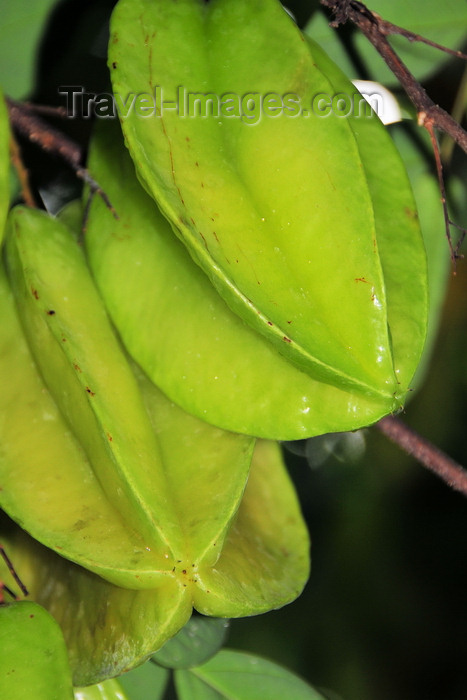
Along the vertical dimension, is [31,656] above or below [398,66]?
below

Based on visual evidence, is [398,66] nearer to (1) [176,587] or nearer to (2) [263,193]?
(2) [263,193]

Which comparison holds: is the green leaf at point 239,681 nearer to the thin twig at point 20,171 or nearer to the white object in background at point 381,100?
the thin twig at point 20,171

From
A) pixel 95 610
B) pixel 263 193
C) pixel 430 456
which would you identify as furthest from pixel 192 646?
pixel 263 193

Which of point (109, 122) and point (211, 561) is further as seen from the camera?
point (109, 122)

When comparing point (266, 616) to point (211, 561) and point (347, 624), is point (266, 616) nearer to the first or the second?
point (347, 624)

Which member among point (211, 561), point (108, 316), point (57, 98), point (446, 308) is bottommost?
point (446, 308)

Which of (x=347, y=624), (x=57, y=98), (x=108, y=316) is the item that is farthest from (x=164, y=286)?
(x=347, y=624)

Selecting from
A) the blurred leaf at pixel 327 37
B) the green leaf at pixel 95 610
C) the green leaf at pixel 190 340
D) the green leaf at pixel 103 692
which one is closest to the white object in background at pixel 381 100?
the blurred leaf at pixel 327 37
